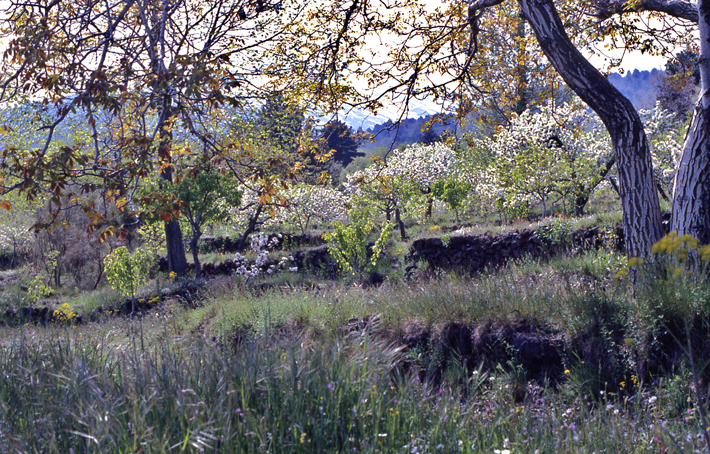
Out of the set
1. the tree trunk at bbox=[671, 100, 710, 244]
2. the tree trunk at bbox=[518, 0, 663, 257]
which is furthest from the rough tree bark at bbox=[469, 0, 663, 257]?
the tree trunk at bbox=[671, 100, 710, 244]

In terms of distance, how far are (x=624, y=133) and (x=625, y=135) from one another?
3cm

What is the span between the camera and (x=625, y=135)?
5.33 m

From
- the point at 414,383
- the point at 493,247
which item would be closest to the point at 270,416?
the point at 414,383

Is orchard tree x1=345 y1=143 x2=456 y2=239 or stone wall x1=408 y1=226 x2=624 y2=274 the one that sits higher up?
orchard tree x1=345 y1=143 x2=456 y2=239

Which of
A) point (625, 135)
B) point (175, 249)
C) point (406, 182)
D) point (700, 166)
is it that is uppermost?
point (406, 182)

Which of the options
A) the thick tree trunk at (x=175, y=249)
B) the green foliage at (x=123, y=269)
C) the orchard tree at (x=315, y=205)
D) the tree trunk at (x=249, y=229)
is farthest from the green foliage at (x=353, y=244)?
the orchard tree at (x=315, y=205)

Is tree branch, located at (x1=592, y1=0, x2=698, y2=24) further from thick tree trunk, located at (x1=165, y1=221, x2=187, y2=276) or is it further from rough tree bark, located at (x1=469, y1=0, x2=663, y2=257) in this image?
thick tree trunk, located at (x1=165, y1=221, x2=187, y2=276)

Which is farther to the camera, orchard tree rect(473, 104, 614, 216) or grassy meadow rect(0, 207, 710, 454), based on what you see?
orchard tree rect(473, 104, 614, 216)

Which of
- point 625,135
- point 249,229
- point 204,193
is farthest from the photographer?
point 249,229

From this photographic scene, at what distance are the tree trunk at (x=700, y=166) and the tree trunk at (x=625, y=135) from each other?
0.27m

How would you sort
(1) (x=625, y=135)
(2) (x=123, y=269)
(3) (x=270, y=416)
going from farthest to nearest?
1. (2) (x=123, y=269)
2. (1) (x=625, y=135)
3. (3) (x=270, y=416)

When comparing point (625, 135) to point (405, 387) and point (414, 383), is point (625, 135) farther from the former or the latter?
point (405, 387)

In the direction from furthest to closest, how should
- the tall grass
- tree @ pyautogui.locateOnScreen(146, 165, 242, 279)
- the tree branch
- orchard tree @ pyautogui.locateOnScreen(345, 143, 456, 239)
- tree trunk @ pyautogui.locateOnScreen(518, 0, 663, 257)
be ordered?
orchard tree @ pyautogui.locateOnScreen(345, 143, 456, 239)
tree @ pyautogui.locateOnScreen(146, 165, 242, 279)
the tree branch
tree trunk @ pyautogui.locateOnScreen(518, 0, 663, 257)
the tall grass

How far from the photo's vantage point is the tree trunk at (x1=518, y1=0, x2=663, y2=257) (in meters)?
5.28
